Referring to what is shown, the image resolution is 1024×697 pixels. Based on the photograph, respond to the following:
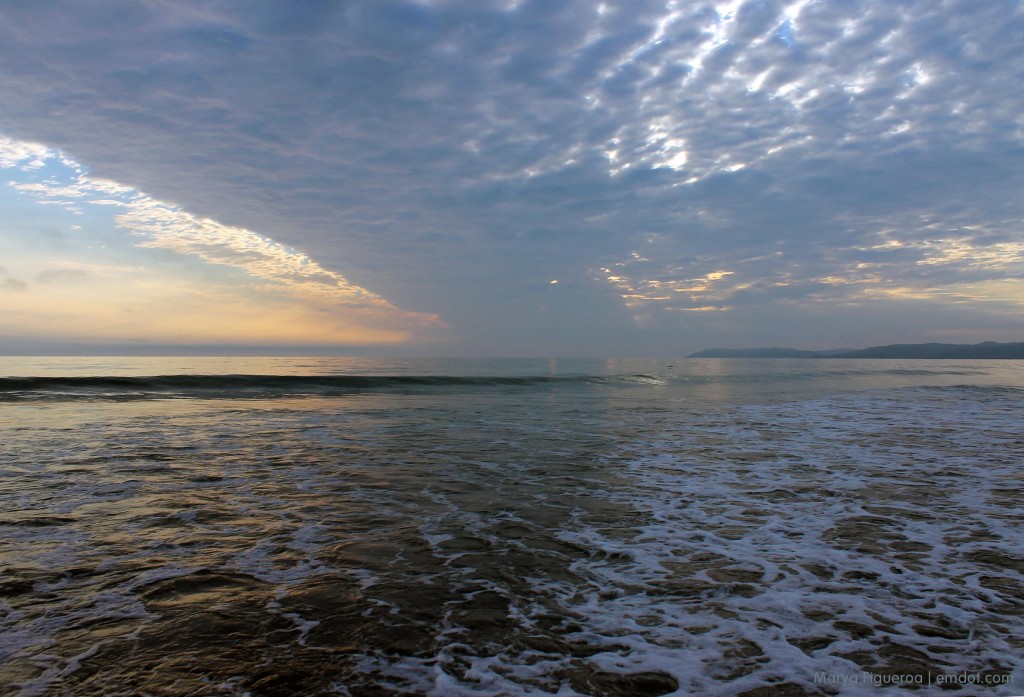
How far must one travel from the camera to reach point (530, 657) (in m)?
4.16

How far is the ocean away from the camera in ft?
13.0

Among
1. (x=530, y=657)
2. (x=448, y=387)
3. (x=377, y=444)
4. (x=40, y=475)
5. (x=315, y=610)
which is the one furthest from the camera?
(x=448, y=387)

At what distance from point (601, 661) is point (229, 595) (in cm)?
359

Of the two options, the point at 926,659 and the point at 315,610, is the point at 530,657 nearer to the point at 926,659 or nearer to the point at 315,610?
the point at 315,610

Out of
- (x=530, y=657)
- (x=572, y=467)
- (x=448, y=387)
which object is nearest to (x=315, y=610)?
(x=530, y=657)

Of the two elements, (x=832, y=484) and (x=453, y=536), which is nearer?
(x=453, y=536)

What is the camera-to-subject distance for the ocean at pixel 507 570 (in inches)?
156

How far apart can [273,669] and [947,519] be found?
899 cm

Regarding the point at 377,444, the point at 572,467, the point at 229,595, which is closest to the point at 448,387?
the point at 377,444

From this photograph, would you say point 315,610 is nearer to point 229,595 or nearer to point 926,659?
point 229,595

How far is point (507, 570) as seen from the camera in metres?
5.87

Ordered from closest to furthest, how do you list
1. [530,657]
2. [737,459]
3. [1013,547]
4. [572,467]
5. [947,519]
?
[530,657], [1013,547], [947,519], [572,467], [737,459]

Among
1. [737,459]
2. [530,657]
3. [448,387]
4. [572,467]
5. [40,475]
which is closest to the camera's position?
[530,657]

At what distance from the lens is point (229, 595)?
201 inches
